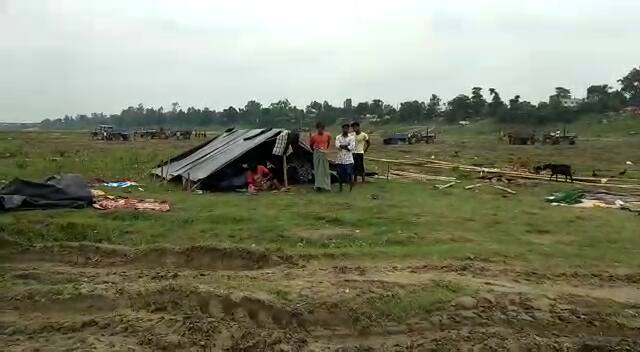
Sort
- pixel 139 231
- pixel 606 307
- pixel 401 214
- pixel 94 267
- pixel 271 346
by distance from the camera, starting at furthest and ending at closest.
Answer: pixel 401 214
pixel 139 231
pixel 94 267
pixel 606 307
pixel 271 346

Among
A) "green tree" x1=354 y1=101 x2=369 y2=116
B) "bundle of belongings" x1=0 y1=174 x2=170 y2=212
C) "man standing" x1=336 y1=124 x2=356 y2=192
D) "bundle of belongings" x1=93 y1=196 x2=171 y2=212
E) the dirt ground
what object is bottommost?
the dirt ground

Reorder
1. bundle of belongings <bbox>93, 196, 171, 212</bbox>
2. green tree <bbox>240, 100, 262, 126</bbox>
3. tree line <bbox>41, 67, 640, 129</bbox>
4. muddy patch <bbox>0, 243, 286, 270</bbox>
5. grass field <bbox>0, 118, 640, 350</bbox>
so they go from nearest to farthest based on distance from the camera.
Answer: grass field <bbox>0, 118, 640, 350</bbox> < muddy patch <bbox>0, 243, 286, 270</bbox> < bundle of belongings <bbox>93, 196, 171, 212</bbox> < tree line <bbox>41, 67, 640, 129</bbox> < green tree <bbox>240, 100, 262, 126</bbox>

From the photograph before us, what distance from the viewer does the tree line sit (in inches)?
1946

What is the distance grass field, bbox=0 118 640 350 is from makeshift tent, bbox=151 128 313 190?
0.76 m

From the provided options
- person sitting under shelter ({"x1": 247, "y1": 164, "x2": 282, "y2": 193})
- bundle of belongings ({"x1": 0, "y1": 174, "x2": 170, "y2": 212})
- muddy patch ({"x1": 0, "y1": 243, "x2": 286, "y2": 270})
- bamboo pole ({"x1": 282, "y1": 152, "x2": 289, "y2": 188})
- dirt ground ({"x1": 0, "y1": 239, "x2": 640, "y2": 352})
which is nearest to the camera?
dirt ground ({"x1": 0, "y1": 239, "x2": 640, "y2": 352})

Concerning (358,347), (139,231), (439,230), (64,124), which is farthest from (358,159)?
(64,124)

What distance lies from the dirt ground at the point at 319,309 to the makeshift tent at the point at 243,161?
580cm

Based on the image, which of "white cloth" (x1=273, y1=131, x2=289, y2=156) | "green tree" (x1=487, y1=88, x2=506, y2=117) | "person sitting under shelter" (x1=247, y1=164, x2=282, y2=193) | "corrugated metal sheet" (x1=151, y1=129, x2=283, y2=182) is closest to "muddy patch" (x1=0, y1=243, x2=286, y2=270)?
"person sitting under shelter" (x1=247, y1=164, x2=282, y2=193)

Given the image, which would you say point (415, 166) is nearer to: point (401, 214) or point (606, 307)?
point (401, 214)

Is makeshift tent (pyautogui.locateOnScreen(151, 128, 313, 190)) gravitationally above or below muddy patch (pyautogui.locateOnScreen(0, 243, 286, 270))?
above

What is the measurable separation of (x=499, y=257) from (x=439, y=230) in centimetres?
135

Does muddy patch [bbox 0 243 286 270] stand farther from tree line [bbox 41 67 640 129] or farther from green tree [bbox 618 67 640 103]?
green tree [bbox 618 67 640 103]

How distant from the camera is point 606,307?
5273 mm

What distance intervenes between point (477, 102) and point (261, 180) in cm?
5101
